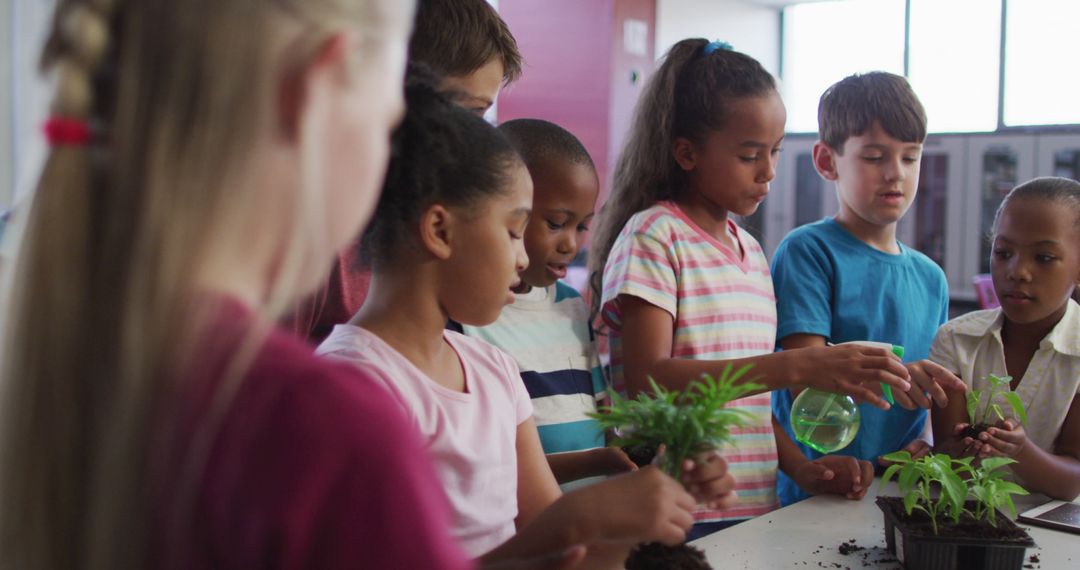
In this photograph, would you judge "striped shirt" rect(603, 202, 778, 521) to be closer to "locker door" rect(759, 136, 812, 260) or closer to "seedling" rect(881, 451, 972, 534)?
"seedling" rect(881, 451, 972, 534)

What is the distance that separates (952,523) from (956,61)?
619cm

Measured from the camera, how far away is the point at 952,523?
1.38m

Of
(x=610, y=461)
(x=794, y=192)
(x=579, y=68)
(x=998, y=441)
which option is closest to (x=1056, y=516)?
(x=998, y=441)

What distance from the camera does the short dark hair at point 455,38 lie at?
156 cm

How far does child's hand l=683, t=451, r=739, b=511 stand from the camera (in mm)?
973

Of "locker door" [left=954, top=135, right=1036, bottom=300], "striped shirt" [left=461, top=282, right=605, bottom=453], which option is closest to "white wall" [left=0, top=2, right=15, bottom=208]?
"striped shirt" [left=461, top=282, right=605, bottom=453]

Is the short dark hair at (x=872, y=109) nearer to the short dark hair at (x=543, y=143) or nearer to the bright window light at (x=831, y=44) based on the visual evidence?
the short dark hair at (x=543, y=143)

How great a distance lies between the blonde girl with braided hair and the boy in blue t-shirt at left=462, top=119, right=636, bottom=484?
1119 mm

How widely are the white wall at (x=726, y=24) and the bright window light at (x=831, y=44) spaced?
0.15 meters

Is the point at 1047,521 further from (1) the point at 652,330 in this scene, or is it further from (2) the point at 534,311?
(2) the point at 534,311

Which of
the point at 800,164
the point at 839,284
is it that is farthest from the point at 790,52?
the point at 839,284

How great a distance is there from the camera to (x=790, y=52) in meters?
7.73

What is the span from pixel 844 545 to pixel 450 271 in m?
0.76

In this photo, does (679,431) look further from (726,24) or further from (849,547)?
(726,24)
